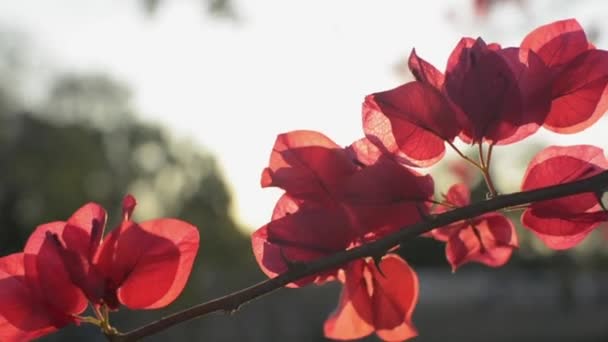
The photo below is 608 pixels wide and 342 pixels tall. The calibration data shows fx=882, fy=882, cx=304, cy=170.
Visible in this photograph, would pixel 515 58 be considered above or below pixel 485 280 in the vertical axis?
above

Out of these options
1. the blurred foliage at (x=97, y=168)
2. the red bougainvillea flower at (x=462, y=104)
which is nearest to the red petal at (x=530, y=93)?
the red bougainvillea flower at (x=462, y=104)

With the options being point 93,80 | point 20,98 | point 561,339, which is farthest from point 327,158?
point 93,80

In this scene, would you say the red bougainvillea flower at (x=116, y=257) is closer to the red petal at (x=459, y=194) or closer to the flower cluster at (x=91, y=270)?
the flower cluster at (x=91, y=270)

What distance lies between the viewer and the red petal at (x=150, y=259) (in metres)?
0.28

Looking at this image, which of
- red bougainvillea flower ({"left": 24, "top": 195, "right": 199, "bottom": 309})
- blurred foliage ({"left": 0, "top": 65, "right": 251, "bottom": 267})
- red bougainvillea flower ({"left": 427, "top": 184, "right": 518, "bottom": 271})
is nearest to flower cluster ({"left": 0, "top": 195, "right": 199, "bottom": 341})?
red bougainvillea flower ({"left": 24, "top": 195, "right": 199, "bottom": 309})

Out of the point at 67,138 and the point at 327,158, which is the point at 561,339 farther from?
the point at 327,158

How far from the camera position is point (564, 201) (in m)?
0.31

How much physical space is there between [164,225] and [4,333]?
7 centimetres

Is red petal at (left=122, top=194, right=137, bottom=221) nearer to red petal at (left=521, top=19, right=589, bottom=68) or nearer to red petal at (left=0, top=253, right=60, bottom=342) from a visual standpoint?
red petal at (left=0, top=253, right=60, bottom=342)

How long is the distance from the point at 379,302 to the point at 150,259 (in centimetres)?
9

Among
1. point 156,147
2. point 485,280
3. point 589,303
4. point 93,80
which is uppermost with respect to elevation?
point 93,80

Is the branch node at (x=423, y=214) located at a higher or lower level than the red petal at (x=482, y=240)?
higher

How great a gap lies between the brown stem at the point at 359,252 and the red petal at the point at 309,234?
31mm

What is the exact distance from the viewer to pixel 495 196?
0.85 feet
